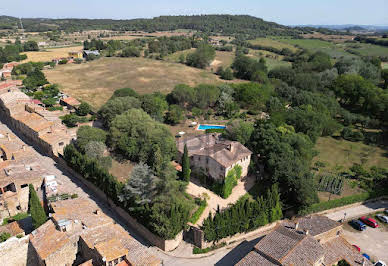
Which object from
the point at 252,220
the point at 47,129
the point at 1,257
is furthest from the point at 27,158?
the point at 252,220

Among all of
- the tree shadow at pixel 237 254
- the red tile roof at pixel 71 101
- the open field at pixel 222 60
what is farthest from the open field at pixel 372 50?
the tree shadow at pixel 237 254

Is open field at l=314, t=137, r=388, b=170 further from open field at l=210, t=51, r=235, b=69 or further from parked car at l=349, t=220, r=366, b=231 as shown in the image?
open field at l=210, t=51, r=235, b=69

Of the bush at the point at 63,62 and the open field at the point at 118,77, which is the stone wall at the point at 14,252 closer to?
the open field at the point at 118,77

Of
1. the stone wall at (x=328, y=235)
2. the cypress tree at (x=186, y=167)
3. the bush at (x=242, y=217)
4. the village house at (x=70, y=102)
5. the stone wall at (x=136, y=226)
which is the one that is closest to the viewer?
the stone wall at (x=328, y=235)

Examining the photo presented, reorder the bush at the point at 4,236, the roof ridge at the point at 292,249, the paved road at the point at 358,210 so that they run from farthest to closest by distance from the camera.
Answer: the paved road at the point at 358,210 < the bush at the point at 4,236 < the roof ridge at the point at 292,249

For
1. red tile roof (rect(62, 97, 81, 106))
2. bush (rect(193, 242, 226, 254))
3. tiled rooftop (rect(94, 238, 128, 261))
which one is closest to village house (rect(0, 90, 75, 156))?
red tile roof (rect(62, 97, 81, 106))

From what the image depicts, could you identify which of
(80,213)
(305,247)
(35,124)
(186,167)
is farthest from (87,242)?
(35,124)

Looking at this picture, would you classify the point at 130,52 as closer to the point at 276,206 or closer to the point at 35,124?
the point at 35,124

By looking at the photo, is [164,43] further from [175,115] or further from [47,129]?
[47,129]
